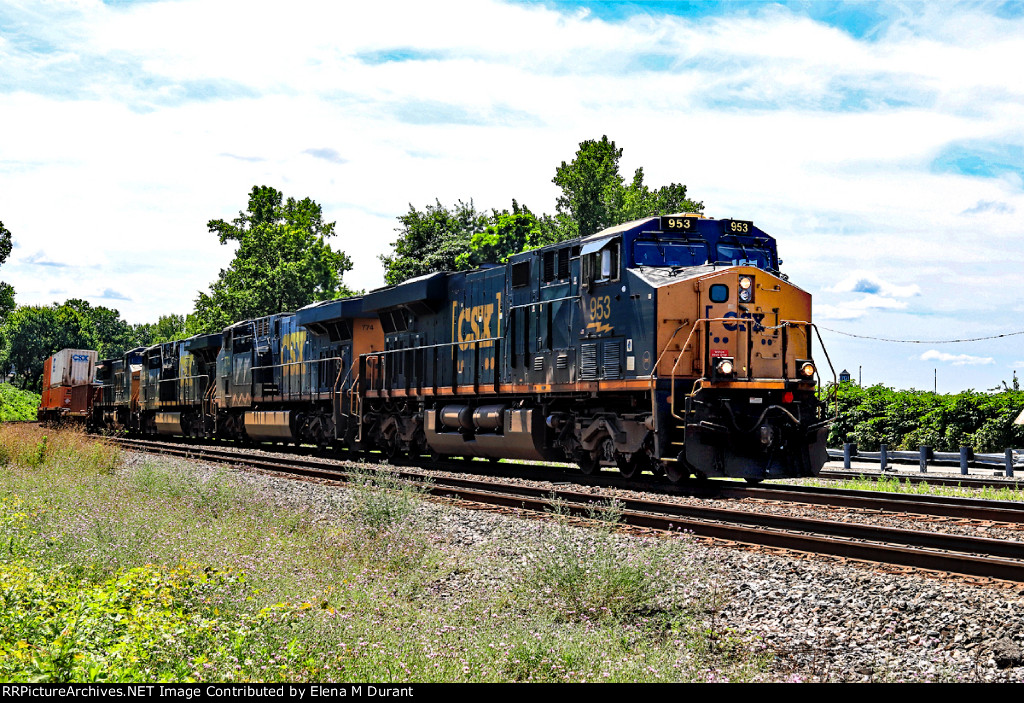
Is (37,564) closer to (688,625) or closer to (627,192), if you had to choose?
(688,625)

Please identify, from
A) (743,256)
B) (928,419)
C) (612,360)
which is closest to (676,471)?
(612,360)

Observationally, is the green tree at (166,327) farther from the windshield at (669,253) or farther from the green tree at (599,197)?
the windshield at (669,253)

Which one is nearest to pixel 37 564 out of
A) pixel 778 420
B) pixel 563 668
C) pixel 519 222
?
pixel 563 668

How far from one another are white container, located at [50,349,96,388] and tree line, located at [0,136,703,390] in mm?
4991

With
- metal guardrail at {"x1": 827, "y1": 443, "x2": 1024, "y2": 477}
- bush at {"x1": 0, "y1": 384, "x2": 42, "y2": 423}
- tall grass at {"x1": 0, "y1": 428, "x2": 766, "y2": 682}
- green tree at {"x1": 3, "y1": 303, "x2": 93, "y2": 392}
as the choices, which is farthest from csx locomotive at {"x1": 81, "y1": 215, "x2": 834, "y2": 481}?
green tree at {"x1": 3, "y1": 303, "x2": 93, "y2": 392}

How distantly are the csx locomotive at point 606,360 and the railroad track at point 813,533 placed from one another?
124 cm

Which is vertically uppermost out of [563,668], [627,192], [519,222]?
[627,192]

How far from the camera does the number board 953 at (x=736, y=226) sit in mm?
15500

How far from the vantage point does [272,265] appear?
64438 mm

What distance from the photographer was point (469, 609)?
7633mm

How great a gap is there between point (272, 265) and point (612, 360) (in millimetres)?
53024

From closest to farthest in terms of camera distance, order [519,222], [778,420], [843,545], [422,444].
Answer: [843,545]
[778,420]
[422,444]
[519,222]

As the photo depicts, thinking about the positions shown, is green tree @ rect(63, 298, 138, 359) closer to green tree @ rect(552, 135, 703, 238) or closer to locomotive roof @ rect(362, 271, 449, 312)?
green tree @ rect(552, 135, 703, 238)

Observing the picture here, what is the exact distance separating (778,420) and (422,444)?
9897mm
